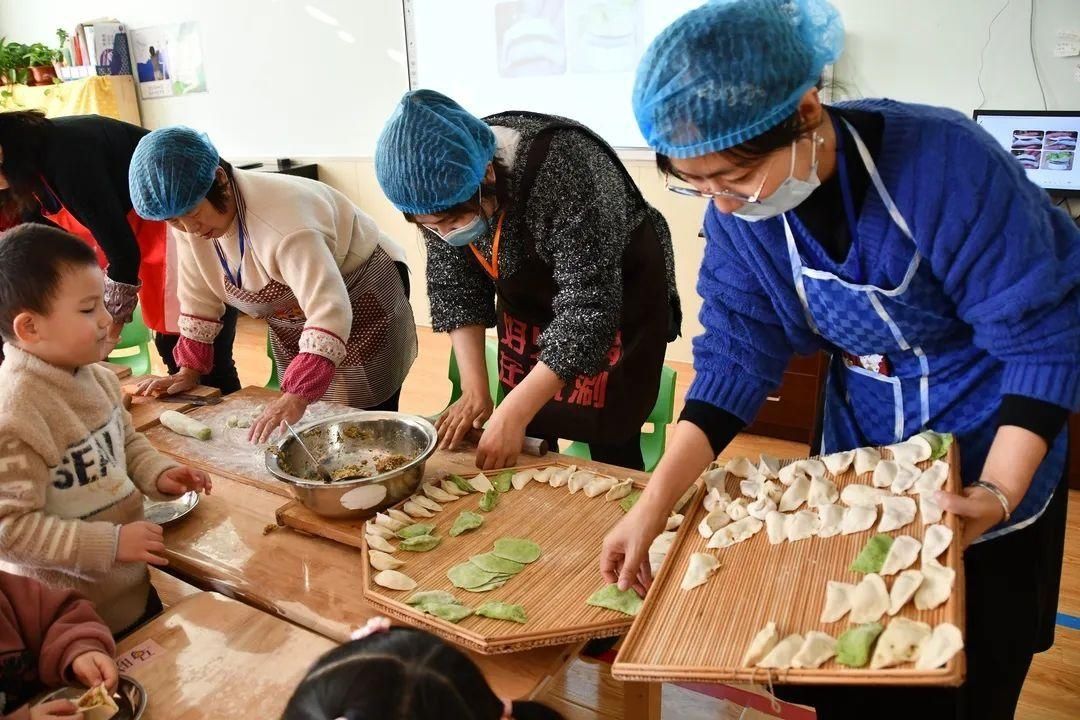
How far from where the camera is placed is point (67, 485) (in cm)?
123

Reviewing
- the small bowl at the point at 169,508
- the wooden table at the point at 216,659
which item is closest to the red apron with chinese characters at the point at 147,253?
the small bowl at the point at 169,508

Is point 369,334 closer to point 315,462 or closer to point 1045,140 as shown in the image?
point 315,462

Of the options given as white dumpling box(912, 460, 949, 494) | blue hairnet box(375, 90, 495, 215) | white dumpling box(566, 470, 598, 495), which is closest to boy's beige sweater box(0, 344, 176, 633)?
blue hairnet box(375, 90, 495, 215)

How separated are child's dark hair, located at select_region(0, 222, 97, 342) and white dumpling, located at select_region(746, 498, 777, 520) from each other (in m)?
1.14

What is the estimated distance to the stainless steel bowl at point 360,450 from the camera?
4.34 feet

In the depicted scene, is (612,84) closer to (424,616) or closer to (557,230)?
(557,230)

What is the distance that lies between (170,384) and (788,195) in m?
1.68

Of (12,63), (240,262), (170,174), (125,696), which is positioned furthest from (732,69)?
(12,63)

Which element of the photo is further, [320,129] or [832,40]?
[320,129]

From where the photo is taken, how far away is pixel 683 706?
6.13ft

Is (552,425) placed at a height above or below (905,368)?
below

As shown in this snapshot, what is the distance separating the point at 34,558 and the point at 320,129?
4.23 m

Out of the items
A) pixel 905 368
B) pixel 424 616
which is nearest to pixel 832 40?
pixel 905 368

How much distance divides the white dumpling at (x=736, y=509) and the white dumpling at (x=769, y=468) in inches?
3.2
